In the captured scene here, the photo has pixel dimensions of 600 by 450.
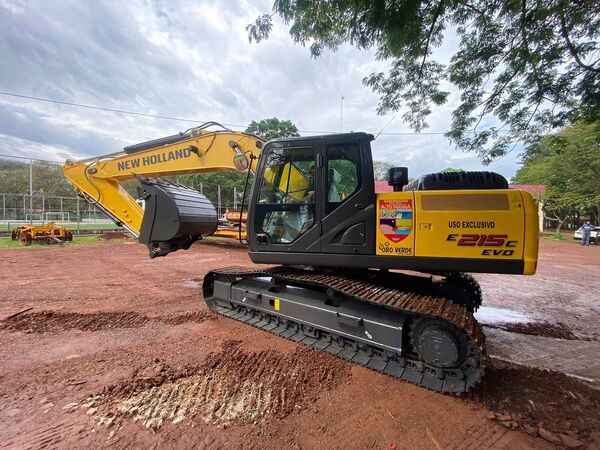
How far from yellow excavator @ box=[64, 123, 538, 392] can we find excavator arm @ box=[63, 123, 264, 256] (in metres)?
0.05

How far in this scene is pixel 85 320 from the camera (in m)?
4.35

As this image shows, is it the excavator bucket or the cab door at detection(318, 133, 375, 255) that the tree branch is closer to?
the cab door at detection(318, 133, 375, 255)

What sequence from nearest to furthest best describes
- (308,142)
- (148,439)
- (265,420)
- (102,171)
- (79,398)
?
(148,439), (265,420), (79,398), (308,142), (102,171)

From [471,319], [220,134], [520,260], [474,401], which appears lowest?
[474,401]

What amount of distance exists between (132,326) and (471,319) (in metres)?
4.11

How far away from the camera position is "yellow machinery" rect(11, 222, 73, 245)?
1244cm

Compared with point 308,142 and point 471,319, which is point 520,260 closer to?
point 471,319

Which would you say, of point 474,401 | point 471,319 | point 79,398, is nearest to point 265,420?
point 79,398

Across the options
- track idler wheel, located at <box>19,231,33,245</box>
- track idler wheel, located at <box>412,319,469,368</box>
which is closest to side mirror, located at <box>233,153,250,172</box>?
track idler wheel, located at <box>412,319,469,368</box>

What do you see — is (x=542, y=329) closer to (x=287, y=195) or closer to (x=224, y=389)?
(x=287, y=195)

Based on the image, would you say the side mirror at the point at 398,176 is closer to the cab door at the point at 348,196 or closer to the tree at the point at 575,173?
the cab door at the point at 348,196

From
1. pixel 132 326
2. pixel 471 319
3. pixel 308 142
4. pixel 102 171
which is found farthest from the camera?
pixel 102 171

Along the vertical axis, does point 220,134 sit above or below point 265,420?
above

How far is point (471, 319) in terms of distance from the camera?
2.91 metres
